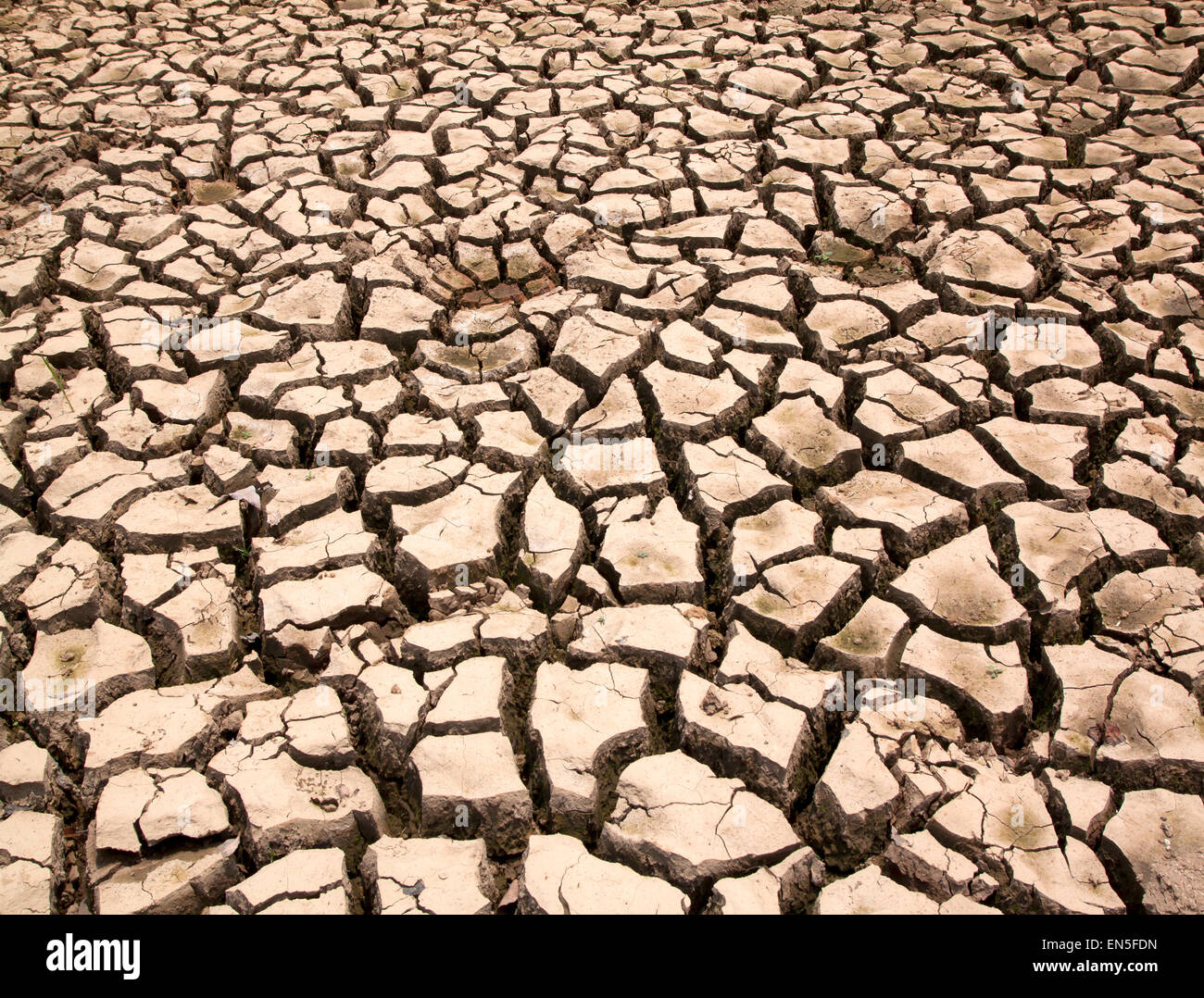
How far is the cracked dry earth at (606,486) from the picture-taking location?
2006 mm

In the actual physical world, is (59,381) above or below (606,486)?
above

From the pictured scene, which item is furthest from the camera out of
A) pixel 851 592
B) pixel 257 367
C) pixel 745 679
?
pixel 257 367

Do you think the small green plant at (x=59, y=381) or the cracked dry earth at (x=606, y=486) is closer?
the cracked dry earth at (x=606, y=486)

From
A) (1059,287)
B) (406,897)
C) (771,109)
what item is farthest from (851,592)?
(771,109)

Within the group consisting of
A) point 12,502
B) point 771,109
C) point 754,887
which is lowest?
point 754,887

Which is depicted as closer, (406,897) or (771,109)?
(406,897)

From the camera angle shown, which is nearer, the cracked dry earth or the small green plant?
the cracked dry earth

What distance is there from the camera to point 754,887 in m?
1.89

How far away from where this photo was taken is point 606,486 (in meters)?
2.74

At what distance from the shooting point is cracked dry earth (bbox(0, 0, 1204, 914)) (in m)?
2.01

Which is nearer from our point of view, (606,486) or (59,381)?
(606,486)

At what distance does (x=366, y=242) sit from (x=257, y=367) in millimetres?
816

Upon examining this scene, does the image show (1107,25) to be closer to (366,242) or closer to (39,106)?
(366,242)
